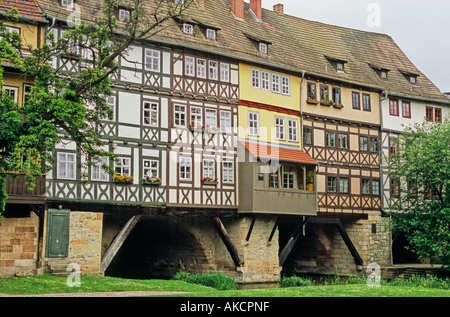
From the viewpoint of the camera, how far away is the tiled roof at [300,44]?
27922mm

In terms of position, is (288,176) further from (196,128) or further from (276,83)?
(196,128)

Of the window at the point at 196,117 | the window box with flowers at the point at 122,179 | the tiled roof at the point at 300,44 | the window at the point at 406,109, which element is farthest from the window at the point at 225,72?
the window at the point at 406,109

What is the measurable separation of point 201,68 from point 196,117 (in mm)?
2101

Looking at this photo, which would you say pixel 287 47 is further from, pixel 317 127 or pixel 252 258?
pixel 252 258

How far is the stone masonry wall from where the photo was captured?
849 inches

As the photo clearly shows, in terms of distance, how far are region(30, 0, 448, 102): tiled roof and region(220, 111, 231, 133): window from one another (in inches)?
98.4

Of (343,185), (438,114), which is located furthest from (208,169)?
(438,114)

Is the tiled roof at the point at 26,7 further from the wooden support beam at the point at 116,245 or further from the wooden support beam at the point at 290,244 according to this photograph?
the wooden support beam at the point at 290,244

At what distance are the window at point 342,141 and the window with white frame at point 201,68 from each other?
9064 mm

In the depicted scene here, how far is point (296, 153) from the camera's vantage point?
100 ft

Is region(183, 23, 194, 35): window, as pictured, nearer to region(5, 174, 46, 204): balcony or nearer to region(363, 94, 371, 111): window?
region(5, 174, 46, 204): balcony

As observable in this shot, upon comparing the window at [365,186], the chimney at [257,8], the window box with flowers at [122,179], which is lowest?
the window box with flowers at [122,179]

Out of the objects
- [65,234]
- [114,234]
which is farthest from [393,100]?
[65,234]

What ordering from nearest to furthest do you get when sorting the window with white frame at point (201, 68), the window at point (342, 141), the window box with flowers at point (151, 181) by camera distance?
the window box with flowers at point (151, 181) < the window with white frame at point (201, 68) < the window at point (342, 141)
